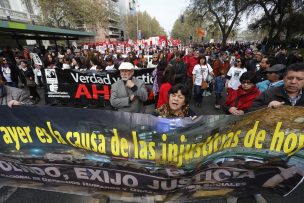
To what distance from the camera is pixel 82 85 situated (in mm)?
6664

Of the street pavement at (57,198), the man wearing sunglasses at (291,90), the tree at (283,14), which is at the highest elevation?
the tree at (283,14)

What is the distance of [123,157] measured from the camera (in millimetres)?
2354

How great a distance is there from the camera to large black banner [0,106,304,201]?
7.09 ft

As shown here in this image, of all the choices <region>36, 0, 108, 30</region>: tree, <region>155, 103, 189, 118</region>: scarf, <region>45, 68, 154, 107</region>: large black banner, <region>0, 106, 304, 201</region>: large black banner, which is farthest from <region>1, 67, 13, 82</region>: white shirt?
<region>36, 0, 108, 30</region>: tree

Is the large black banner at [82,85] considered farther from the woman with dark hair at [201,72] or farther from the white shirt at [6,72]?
the white shirt at [6,72]

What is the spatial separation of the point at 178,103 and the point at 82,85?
461 centimetres

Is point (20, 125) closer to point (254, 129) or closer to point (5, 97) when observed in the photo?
point (5, 97)

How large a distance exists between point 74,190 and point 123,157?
31.1 inches

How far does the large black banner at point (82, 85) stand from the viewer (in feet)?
20.8

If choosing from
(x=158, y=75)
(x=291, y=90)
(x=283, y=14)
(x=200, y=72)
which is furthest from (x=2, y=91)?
(x=283, y=14)

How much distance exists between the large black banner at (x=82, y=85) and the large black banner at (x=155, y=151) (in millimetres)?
3837

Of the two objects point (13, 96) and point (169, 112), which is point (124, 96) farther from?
point (13, 96)

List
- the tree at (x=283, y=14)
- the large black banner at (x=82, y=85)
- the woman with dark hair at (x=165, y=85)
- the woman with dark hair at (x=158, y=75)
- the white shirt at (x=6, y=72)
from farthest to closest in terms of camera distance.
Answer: the tree at (x=283, y=14), the white shirt at (x=6, y=72), the large black banner at (x=82, y=85), the woman with dark hair at (x=158, y=75), the woman with dark hair at (x=165, y=85)

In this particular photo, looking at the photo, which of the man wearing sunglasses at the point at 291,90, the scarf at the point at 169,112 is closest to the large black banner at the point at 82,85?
the scarf at the point at 169,112
